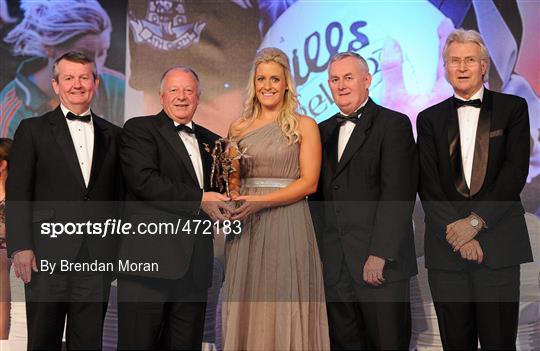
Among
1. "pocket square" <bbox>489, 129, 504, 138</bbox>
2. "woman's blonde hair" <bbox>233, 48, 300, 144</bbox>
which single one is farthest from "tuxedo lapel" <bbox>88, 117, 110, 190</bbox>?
"pocket square" <bbox>489, 129, 504, 138</bbox>

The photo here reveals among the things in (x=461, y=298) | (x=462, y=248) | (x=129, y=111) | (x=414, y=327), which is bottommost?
(x=414, y=327)

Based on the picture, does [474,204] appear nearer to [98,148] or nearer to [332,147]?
[332,147]

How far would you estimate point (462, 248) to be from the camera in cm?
379

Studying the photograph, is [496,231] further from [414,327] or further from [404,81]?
[404,81]

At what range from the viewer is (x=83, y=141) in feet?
13.0

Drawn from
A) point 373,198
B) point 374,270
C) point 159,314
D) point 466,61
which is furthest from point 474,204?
point 159,314

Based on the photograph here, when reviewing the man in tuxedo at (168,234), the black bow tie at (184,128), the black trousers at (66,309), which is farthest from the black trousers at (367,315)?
the black trousers at (66,309)

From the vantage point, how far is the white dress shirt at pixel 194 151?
4024mm

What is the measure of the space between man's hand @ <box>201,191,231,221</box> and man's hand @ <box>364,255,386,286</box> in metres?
0.79

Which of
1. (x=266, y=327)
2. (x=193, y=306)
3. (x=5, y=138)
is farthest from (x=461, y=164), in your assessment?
(x=5, y=138)

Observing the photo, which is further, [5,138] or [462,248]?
[5,138]

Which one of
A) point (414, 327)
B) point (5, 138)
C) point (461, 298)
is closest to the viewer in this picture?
point (461, 298)

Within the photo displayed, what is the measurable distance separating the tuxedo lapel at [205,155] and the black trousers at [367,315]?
2.91ft

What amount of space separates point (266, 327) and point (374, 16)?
2654mm
